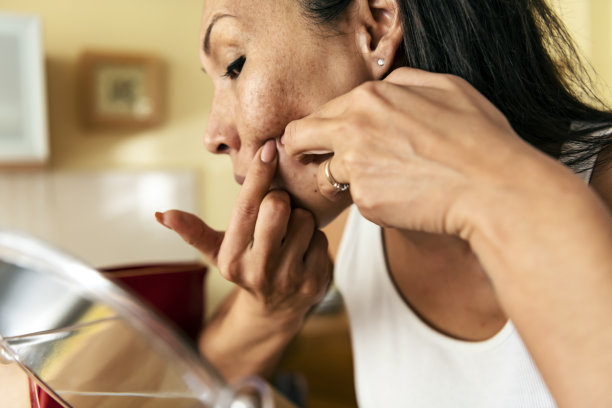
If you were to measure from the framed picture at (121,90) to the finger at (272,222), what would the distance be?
175 centimetres

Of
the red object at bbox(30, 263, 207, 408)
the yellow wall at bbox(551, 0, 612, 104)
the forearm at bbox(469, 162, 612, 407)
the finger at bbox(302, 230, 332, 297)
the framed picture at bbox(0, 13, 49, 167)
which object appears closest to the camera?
the forearm at bbox(469, 162, 612, 407)

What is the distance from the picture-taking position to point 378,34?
2.27ft

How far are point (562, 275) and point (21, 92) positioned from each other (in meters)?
2.00

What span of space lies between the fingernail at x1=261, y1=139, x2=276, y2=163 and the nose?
0.07 meters

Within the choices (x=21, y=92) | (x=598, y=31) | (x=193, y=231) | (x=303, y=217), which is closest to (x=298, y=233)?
(x=303, y=217)

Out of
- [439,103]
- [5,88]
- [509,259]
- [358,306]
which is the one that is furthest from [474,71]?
[5,88]

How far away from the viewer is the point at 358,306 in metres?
0.96

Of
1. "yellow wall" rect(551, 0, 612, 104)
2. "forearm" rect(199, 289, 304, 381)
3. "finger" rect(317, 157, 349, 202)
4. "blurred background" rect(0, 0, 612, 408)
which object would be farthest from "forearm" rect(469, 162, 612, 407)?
"yellow wall" rect(551, 0, 612, 104)

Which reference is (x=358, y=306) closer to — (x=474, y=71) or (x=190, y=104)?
(x=474, y=71)

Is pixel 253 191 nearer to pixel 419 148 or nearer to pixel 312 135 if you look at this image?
pixel 312 135

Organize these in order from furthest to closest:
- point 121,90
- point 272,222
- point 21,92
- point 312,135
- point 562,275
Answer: point 121,90
point 21,92
point 272,222
point 312,135
point 562,275

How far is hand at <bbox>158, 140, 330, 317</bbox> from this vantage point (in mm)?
653

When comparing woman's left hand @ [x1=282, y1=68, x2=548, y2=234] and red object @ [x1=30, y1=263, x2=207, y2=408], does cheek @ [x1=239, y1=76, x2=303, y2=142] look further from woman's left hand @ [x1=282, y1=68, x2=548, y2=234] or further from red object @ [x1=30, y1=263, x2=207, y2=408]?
red object @ [x1=30, y1=263, x2=207, y2=408]

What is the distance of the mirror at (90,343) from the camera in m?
0.25
